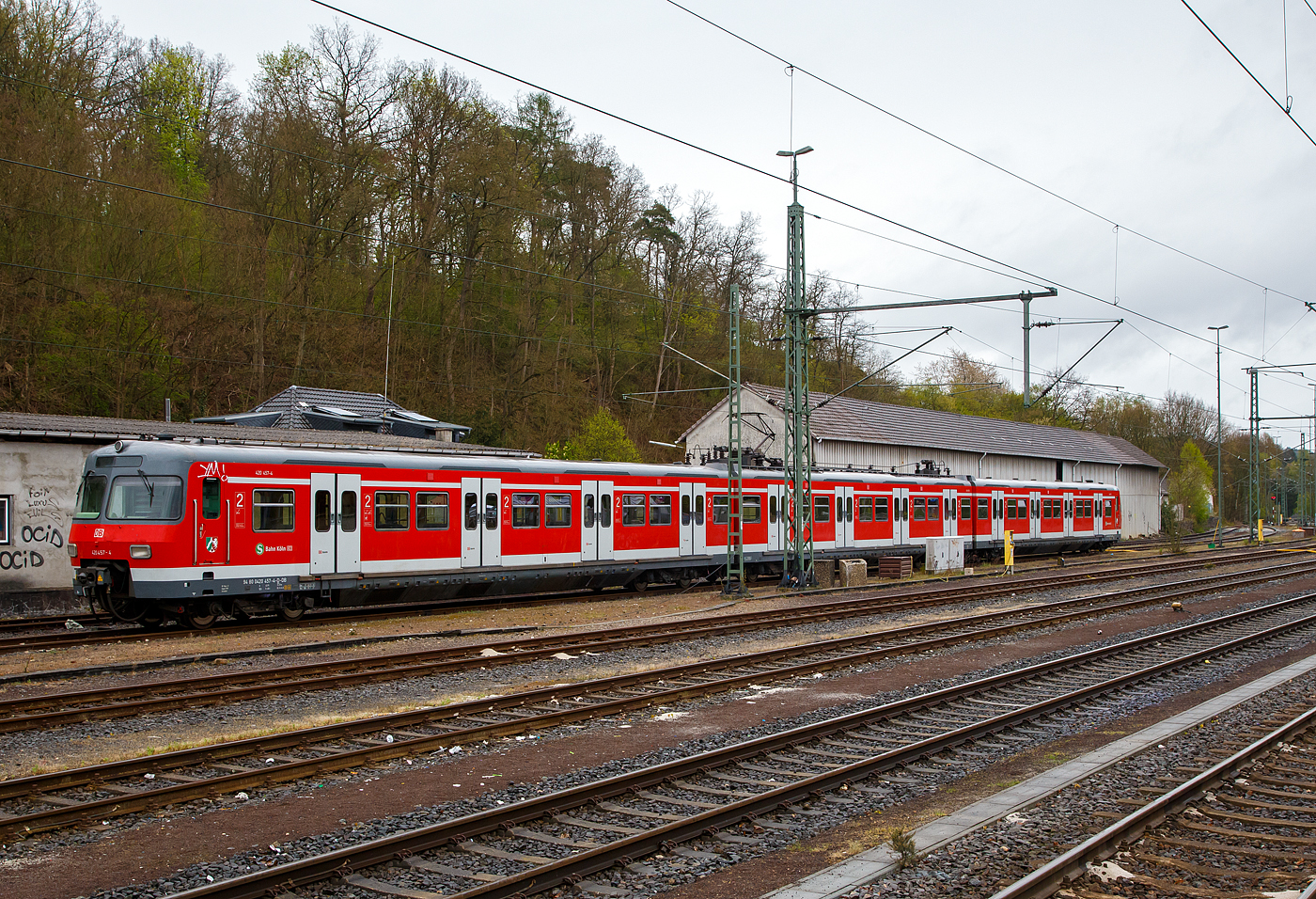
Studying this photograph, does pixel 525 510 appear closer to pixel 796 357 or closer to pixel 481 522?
pixel 481 522

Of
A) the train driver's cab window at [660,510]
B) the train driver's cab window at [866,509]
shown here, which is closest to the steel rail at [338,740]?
the train driver's cab window at [660,510]

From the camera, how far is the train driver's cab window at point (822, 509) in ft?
97.5

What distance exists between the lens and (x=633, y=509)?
2439cm

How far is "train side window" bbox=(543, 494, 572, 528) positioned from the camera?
22359 mm

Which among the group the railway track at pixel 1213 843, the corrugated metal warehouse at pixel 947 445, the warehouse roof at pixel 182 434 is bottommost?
Result: the railway track at pixel 1213 843

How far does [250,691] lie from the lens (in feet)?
38.1

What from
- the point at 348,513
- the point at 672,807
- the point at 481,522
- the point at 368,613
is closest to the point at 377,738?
the point at 672,807

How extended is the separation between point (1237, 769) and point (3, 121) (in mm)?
31014

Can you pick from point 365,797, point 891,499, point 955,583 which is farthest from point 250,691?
point 891,499

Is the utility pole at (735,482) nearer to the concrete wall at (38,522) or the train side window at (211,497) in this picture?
the train side window at (211,497)

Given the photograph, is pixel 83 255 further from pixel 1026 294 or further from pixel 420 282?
pixel 1026 294

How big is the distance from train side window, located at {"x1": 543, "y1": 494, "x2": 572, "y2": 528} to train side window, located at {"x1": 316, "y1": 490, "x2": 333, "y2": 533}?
523 cm

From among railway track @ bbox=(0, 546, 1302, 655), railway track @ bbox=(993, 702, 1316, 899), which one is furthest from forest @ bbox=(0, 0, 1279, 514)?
railway track @ bbox=(993, 702, 1316, 899)

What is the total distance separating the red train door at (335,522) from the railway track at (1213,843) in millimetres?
14432
